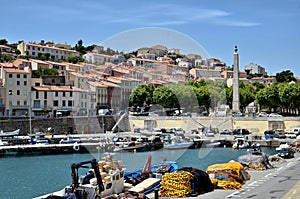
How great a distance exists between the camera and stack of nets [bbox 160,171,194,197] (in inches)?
661

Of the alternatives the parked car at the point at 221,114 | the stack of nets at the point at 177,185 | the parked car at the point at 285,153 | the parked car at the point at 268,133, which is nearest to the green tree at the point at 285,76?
the parked car at the point at 221,114

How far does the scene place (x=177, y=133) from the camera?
5434 centimetres

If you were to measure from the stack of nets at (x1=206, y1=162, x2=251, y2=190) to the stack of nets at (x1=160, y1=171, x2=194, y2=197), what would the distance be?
1902mm

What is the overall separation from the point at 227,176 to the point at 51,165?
72.0 feet

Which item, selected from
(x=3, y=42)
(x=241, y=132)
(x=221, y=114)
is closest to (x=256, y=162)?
(x=241, y=132)

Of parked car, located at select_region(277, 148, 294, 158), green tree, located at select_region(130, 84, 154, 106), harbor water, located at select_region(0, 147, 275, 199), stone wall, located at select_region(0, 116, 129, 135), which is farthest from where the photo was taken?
stone wall, located at select_region(0, 116, 129, 135)

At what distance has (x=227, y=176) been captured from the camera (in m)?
19.0

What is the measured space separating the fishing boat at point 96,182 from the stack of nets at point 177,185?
1.63 m

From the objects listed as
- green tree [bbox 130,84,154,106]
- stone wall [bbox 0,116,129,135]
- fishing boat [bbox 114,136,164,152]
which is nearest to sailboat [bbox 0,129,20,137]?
stone wall [bbox 0,116,129,135]

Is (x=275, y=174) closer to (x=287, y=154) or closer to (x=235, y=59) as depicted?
(x=287, y=154)

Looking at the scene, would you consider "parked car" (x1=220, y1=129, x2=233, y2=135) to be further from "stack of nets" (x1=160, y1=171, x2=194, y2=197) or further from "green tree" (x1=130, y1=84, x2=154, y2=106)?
"stack of nets" (x1=160, y1=171, x2=194, y2=197)

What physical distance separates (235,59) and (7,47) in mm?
62330

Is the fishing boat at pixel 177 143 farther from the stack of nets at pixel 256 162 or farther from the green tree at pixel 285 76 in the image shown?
the green tree at pixel 285 76

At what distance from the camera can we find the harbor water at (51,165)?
26.2 m
